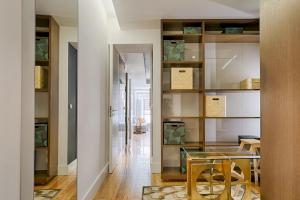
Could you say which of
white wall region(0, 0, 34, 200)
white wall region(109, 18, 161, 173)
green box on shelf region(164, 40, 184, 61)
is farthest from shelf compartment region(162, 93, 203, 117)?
white wall region(0, 0, 34, 200)

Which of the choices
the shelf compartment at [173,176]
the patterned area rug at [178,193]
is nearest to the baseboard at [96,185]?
the patterned area rug at [178,193]

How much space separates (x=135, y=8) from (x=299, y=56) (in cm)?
279

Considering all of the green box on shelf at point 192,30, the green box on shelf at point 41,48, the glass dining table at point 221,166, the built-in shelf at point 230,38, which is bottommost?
the glass dining table at point 221,166

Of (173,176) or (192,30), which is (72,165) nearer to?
(173,176)

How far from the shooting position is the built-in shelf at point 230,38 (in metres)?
3.76

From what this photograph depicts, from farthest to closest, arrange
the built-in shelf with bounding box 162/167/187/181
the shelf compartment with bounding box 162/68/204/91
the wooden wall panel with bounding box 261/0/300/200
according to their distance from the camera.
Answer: the shelf compartment with bounding box 162/68/204/91 < the built-in shelf with bounding box 162/167/187/181 < the wooden wall panel with bounding box 261/0/300/200

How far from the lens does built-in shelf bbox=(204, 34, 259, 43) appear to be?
3.76 m

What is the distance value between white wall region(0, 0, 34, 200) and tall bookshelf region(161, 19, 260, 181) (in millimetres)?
2551

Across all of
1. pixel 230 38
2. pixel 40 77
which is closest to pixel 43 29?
pixel 40 77

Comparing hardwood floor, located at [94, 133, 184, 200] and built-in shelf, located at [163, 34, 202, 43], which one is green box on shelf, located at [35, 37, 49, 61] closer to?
hardwood floor, located at [94, 133, 184, 200]

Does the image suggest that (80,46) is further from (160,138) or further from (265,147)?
(160,138)

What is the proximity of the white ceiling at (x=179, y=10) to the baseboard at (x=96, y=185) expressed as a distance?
226 centimetres

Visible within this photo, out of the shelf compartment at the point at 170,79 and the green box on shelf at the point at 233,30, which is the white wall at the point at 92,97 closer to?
the shelf compartment at the point at 170,79

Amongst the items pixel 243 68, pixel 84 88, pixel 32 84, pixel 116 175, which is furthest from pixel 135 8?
pixel 116 175
